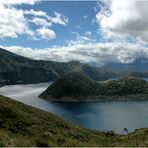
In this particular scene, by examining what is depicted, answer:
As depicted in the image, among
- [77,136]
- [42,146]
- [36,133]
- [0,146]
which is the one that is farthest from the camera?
[77,136]

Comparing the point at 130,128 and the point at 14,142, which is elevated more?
the point at 14,142

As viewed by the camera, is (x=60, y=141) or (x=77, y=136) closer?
(x=60, y=141)

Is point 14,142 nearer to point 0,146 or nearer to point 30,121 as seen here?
point 0,146

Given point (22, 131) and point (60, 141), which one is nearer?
point (60, 141)

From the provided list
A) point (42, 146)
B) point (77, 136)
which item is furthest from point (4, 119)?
point (42, 146)

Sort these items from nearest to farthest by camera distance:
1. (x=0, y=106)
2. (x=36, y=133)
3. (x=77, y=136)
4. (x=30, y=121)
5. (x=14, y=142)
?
(x=14, y=142) < (x=36, y=133) < (x=77, y=136) < (x=30, y=121) < (x=0, y=106)

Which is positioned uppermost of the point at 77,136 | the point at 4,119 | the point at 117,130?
the point at 4,119

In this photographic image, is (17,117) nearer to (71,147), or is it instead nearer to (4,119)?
(4,119)

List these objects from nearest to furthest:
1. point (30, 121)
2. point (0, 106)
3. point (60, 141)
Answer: point (60, 141) < point (30, 121) < point (0, 106)

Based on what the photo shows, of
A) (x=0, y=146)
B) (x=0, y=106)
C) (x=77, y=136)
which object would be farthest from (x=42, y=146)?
(x=0, y=106)
